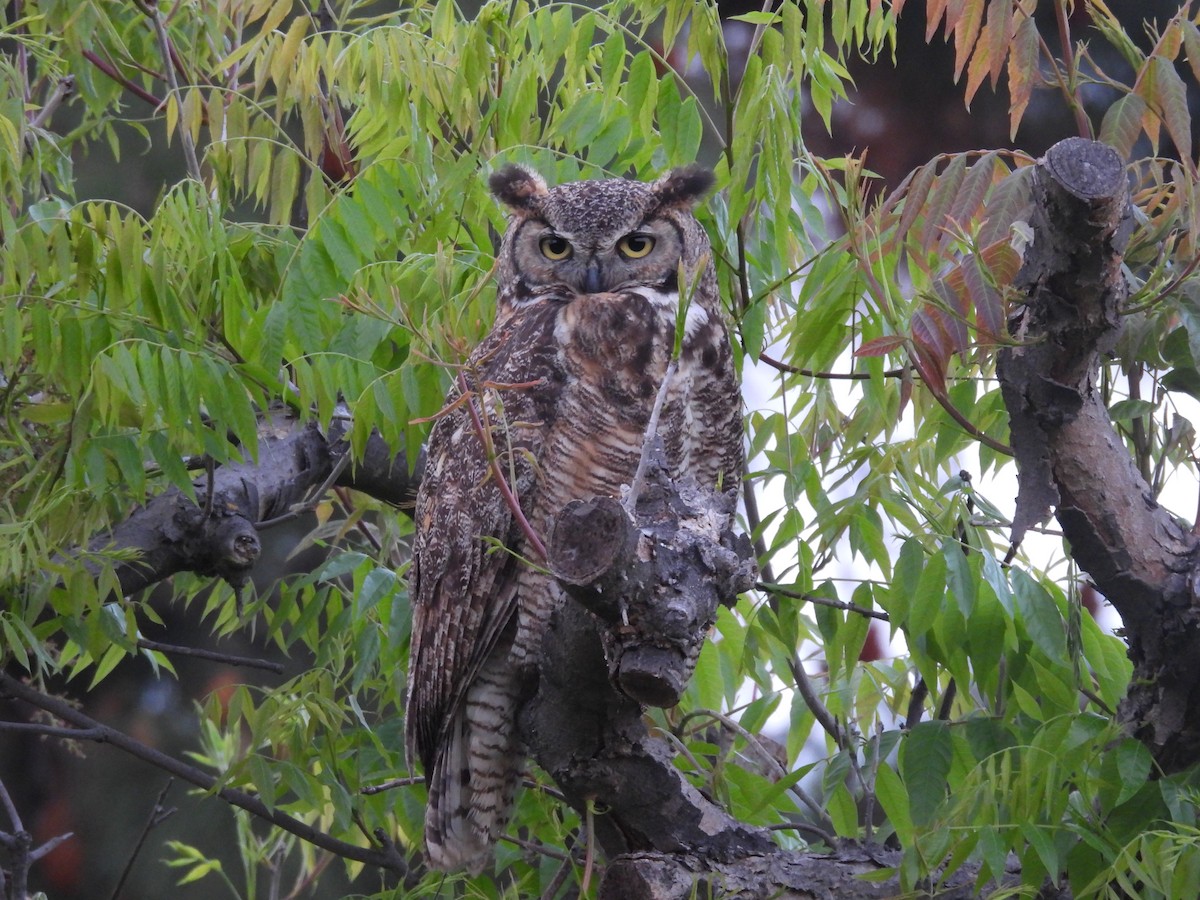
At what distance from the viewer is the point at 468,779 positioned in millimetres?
2533

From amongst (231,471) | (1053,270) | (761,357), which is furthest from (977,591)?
(231,471)

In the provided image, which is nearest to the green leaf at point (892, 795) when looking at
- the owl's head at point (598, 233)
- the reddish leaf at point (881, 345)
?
the reddish leaf at point (881, 345)

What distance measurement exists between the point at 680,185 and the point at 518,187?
1.12 ft

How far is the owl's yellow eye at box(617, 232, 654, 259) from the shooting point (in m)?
2.56

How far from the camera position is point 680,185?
8.52 feet

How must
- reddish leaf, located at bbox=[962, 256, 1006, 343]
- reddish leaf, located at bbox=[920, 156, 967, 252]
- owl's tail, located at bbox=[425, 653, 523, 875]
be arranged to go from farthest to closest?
owl's tail, located at bbox=[425, 653, 523, 875], reddish leaf, located at bbox=[920, 156, 967, 252], reddish leaf, located at bbox=[962, 256, 1006, 343]

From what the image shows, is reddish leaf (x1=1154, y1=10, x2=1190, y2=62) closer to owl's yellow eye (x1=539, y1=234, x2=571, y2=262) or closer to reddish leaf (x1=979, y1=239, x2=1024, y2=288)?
reddish leaf (x1=979, y1=239, x2=1024, y2=288)

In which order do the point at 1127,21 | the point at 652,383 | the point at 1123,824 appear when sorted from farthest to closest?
the point at 1127,21
the point at 652,383
the point at 1123,824

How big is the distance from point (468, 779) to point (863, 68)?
326 cm

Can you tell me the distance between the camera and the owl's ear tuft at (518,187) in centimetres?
262

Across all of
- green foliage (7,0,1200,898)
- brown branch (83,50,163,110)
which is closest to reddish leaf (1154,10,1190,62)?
green foliage (7,0,1200,898)

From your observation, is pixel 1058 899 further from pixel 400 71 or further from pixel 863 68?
pixel 863 68

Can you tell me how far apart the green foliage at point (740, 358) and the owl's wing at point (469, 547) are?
0.12 meters

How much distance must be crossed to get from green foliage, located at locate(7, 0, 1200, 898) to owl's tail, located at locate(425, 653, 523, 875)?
0.33ft
